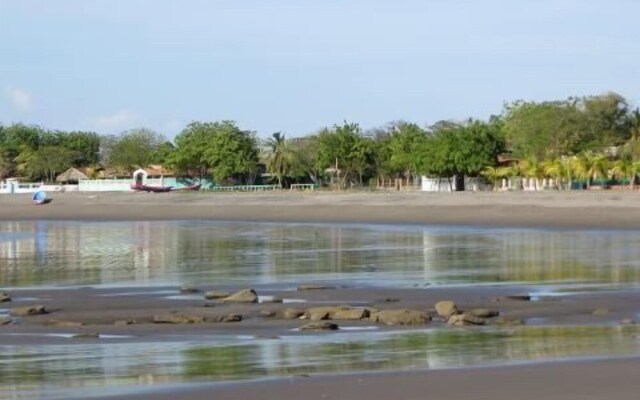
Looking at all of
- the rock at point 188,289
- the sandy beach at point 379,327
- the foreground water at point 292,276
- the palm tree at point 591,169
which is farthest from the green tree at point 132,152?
the rock at point 188,289

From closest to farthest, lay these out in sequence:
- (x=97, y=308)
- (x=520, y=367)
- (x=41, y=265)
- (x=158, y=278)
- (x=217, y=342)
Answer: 1. (x=520, y=367)
2. (x=217, y=342)
3. (x=97, y=308)
4. (x=158, y=278)
5. (x=41, y=265)

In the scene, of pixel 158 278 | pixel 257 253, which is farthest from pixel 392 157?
pixel 158 278

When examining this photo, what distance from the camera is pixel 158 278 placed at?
25.1 meters

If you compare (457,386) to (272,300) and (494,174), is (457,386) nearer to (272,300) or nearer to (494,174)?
(272,300)

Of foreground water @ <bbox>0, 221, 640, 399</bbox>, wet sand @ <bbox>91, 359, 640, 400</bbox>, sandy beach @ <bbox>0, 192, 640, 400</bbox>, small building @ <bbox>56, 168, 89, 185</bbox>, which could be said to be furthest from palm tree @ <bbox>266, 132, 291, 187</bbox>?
wet sand @ <bbox>91, 359, 640, 400</bbox>

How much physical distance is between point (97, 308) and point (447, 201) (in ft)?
A: 150

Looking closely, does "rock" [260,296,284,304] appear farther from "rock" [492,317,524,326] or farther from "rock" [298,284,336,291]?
"rock" [492,317,524,326]

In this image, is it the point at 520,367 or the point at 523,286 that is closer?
the point at 520,367

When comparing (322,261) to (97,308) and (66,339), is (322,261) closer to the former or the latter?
(97,308)

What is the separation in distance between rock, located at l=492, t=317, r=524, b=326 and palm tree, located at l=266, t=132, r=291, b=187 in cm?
9483

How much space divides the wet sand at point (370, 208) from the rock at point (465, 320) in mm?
29068

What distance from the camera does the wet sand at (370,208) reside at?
51031mm

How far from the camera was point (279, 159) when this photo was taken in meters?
112

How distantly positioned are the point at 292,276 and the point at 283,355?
12.0 meters
